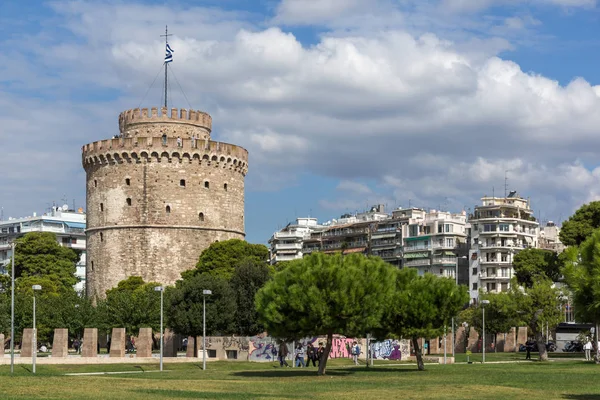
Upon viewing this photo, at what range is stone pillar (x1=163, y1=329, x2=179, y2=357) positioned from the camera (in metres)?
70.1

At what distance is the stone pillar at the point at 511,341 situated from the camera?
81.5m

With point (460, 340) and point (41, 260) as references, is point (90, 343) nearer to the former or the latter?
point (460, 340)

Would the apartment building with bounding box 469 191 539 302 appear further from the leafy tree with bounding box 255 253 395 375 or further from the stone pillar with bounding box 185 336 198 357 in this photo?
the leafy tree with bounding box 255 253 395 375

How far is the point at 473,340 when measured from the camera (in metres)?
82.1

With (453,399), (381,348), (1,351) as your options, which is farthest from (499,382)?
(1,351)

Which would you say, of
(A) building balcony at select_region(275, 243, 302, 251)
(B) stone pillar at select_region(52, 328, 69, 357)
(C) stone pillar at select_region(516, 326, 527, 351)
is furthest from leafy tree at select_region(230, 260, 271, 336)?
(A) building balcony at select_region(275, 243, 302, 251)

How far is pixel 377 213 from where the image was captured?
158875 mm

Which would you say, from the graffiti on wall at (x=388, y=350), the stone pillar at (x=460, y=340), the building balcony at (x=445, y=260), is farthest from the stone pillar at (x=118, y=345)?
the building balcony at (x=445, y=260)

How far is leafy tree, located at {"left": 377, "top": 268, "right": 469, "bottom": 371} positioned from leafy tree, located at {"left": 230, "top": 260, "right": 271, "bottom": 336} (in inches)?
1034

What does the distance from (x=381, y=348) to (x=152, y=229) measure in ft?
92.8

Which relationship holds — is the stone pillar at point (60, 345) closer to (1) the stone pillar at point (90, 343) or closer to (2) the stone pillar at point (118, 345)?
(1) the stone pillar at point (90, 343)

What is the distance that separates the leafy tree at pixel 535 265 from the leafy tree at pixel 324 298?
50.1m

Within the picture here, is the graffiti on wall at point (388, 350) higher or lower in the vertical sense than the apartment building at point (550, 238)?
lower

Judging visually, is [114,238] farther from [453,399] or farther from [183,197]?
[453,399]
